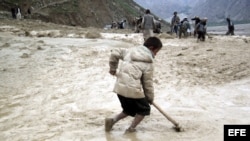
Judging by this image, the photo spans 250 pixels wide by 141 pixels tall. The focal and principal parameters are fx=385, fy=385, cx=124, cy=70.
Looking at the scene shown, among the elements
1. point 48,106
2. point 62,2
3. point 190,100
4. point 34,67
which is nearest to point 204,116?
point 190,100

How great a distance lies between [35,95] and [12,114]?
132cm

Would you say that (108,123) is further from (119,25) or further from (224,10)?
(224,10)

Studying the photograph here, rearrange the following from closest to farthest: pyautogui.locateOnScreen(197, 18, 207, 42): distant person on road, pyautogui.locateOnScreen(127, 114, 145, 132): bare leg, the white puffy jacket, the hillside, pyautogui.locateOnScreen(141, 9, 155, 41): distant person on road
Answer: the white puffy jacket → pyautogui.locateOnScreen(127, 114, 145, 132): bare leg → pyautogui.locateOnScreen(141, 9, 155, 41): distant person on road → pyautogui.locateOnScreen(197, 18, 207, 42): distant person on road → the hillside

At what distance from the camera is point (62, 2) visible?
47250mm

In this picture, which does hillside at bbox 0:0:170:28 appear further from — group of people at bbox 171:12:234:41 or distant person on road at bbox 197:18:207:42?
distant person on road at bbox 197:18:207:42

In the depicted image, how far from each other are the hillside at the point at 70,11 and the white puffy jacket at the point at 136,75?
3267cm

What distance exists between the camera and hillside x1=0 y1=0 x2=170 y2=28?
40.4 meters

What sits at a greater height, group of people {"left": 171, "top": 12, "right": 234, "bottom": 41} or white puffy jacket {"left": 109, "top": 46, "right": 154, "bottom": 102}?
group of people {"left": 171, "top": 12, "right": 234, "bottom": 41}

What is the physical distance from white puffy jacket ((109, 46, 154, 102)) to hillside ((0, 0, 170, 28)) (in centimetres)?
3267

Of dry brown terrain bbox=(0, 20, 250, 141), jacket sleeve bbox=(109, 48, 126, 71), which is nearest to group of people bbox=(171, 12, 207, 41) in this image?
dry brown terrain bbox=(0, 20, 250, 141)

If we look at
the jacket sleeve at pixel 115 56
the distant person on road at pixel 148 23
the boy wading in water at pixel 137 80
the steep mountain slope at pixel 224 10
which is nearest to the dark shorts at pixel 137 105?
the boy wading in water at pixel 137 80

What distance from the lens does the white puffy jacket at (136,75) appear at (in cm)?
488

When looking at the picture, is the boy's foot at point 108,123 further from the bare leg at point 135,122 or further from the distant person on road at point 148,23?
the distant person on road at point 148,23

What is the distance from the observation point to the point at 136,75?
16.0 feet
